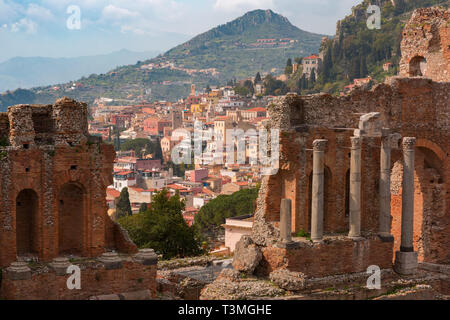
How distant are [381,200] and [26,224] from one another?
39.4 ft

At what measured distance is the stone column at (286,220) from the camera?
21.6 m

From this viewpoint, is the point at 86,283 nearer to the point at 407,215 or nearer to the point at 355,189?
the point at 355,189

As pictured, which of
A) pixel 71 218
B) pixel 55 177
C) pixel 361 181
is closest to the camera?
pixel 55 177

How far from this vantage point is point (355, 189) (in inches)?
915

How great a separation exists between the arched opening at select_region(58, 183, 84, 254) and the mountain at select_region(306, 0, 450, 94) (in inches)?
4960

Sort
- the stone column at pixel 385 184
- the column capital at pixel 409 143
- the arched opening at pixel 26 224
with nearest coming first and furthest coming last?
the arched opening at pixel 26 224 < the stone column at pixel 385 184 < the column capital at pixel 409 143

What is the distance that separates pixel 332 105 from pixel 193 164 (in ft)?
405

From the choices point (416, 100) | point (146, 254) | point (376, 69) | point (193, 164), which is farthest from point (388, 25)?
point (146, 254)

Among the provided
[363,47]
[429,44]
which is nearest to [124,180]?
[363,47]

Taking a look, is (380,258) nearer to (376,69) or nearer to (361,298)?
(361,298)

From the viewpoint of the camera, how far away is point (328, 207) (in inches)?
959

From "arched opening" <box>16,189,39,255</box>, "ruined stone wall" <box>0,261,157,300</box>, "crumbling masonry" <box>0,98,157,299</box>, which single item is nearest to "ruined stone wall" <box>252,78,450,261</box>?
"ruined stone wall" <box>0,261,157,300</box>

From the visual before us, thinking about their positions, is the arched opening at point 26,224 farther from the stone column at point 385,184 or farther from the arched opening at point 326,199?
the stone column at point 385,184

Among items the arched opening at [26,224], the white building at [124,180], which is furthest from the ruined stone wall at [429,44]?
the white building at [124,180]
